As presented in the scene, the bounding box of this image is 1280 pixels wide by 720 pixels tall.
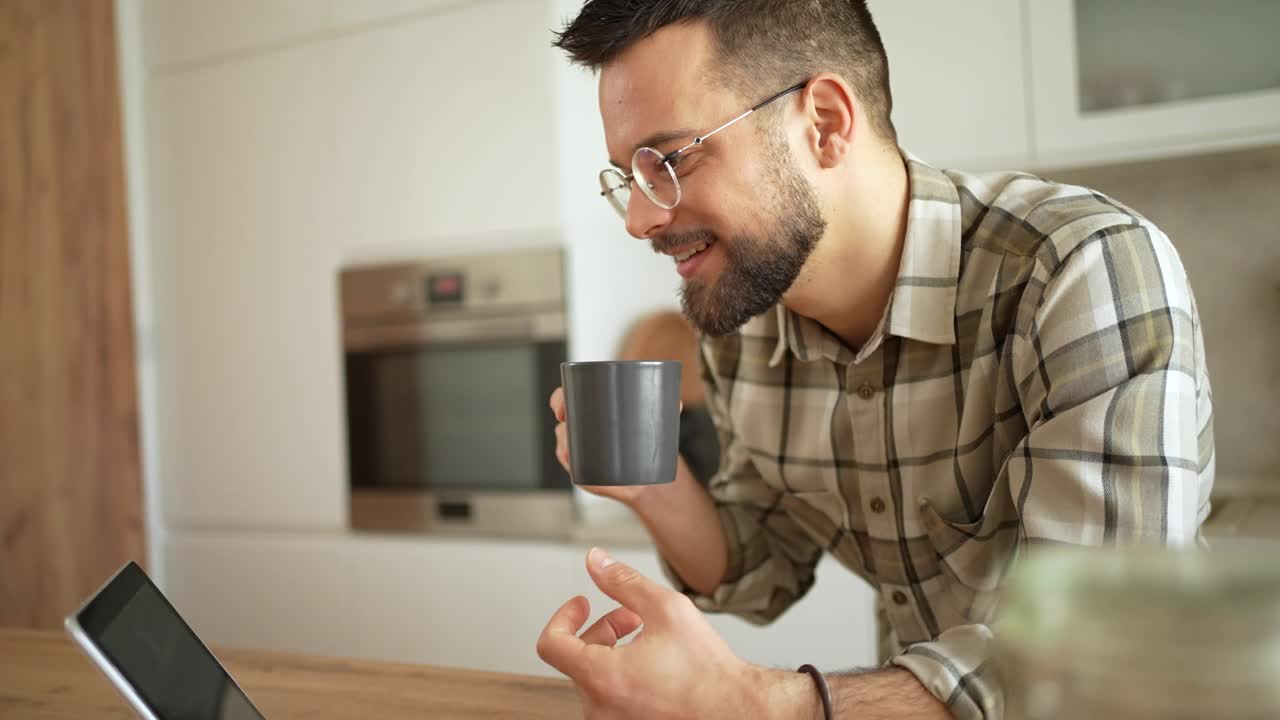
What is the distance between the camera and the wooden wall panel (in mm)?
2766

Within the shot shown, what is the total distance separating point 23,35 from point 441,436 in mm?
1592

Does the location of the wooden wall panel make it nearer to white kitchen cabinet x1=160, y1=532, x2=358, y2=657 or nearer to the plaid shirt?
white kitchen cabinet x1=160, y1=532, x2=358, y2=657

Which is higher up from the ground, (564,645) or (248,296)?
(248,296)

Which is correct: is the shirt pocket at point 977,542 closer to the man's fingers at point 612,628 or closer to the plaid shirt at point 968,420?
the plaid shirt at point 968,420

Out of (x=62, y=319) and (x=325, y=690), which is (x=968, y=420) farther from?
(x=62, y=319)

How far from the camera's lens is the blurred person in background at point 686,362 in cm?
242

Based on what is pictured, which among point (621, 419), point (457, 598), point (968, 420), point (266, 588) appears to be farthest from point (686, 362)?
point (621, 419)

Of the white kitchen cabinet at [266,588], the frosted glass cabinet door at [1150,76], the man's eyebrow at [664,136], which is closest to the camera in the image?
the man's eyebrow at [664,136]

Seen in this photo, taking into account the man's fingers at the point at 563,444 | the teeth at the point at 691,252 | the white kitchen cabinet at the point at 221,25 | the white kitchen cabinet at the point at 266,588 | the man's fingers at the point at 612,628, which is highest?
the white kitchen cabinet at the point at 221,25

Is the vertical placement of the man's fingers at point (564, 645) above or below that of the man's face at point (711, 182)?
below

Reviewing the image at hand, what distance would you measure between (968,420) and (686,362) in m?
1.57

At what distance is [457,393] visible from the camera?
2.60 meters

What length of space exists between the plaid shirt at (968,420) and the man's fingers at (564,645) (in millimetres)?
238

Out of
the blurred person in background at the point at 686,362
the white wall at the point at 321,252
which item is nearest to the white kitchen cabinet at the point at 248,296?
the white wall at the point at 321,252
